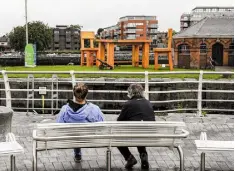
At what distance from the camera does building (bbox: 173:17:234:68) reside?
136 ft

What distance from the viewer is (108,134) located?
6512 mm

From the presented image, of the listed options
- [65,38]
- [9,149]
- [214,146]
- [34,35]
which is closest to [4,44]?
[65,38]

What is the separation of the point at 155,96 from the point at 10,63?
1514 inches

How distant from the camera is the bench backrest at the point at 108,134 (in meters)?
6.36

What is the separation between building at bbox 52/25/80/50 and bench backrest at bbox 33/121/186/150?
14838 centimetres

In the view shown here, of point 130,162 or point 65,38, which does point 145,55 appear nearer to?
point 130,162

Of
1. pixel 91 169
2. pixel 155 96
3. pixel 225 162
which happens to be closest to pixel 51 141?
pixel 91 169

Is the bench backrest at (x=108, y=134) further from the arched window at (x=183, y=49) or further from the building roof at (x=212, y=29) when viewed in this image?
the arched window at (x=183, y=49)

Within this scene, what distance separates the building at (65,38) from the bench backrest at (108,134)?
148 meters

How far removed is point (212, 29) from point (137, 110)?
36543mm

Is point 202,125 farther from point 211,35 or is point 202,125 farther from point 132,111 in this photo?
point 211,35

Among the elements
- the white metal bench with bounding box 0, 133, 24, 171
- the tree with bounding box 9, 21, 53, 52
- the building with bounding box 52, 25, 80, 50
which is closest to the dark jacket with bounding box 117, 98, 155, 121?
the white metal bench with bounding box 0, 133, 24, 171

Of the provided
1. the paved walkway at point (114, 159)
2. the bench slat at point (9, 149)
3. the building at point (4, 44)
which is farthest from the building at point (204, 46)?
the building at point (4, 44)

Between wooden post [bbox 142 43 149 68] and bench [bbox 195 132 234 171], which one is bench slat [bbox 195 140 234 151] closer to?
bench [bbox 195 132 234 171]
